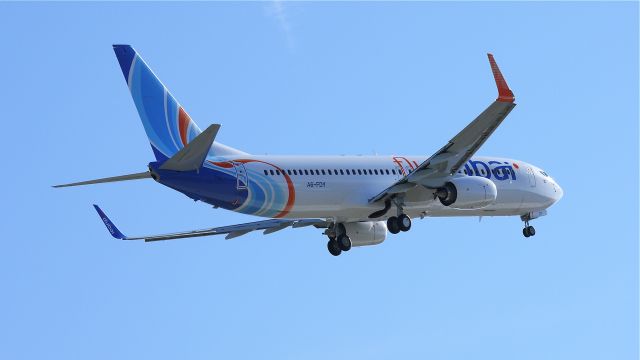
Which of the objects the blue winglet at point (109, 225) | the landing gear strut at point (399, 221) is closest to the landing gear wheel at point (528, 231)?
the landing gear strut at point (399, 221)

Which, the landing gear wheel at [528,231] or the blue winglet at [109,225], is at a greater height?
the landing gear wheel at [528,231]

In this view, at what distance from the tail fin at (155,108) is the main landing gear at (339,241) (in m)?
9.29

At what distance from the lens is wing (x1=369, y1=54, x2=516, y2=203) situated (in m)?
47.7

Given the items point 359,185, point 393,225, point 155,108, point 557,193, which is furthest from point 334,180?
point 557,193

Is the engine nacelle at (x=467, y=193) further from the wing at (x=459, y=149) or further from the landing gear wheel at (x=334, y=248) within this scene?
the landing gear wheel at (x=334, y=248)

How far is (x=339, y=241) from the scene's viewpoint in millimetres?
58375

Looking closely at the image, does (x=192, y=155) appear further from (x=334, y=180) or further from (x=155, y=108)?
(x=334, y=180)

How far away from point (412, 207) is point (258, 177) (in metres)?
8.24

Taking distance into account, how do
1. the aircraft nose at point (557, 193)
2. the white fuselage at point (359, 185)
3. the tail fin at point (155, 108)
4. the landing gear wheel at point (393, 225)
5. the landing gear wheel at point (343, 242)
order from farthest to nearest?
1. the aircraft nose at point (557, 193)
2. the landing gear wheel at point (343, 242)
3. the landing gear wheel at point (393, 225)
4. the white fuselage at point (359, 185)
5. the tail fin at point (155, 108)

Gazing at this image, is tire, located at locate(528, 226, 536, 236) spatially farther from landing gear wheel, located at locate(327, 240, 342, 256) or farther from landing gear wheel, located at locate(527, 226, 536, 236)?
landing gear wheel, located at locate(327, 240, 342, 256)

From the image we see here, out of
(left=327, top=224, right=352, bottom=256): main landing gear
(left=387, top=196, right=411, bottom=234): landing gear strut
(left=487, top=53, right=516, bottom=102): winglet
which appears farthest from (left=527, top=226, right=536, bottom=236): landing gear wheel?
(left=487, top=53, right=516, bottom=102): winglet

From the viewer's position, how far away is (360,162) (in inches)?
2167

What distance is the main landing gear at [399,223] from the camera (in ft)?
177

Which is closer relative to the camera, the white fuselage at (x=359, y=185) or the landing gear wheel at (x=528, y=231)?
the white fuselage at (x=359, y=185)
